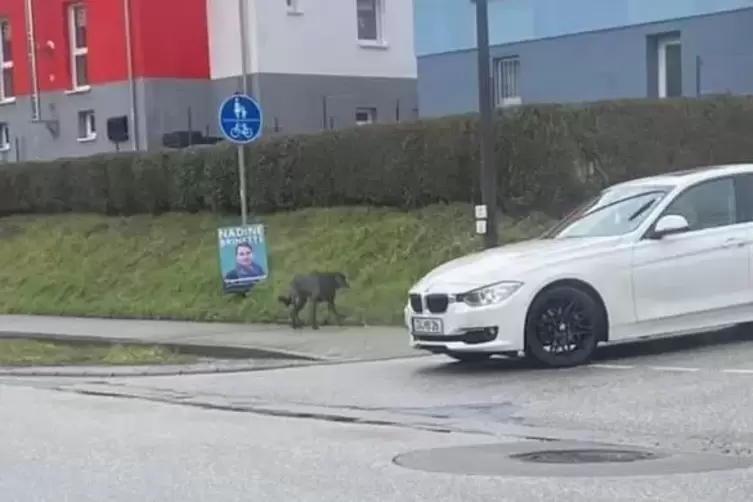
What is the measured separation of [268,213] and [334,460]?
15.2 meters

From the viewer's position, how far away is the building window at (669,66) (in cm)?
2481

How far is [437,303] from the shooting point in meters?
13.0

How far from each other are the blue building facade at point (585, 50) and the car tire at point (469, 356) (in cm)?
1043

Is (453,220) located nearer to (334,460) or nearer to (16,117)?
(334,460)

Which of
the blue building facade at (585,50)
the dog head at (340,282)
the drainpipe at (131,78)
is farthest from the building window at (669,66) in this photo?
the drainpipe at (131,78)

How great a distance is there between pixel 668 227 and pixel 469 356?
213 cm

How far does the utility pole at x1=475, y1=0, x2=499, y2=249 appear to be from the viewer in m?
17.0

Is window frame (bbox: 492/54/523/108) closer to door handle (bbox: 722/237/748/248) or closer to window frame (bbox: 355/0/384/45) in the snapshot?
window frame (bbox: 355/0/384/45)

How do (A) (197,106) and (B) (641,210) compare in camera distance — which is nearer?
(B) (641,210)

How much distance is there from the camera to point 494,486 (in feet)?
27.1

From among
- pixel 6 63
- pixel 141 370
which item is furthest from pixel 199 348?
pixel 6 63

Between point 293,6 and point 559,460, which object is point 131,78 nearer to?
point 293,6

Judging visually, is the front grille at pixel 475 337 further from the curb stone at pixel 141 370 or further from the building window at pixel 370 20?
the building window at pixel 370 20

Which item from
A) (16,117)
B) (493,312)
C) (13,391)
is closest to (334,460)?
(493,312)
